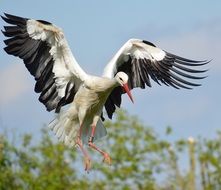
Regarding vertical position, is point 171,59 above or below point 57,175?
above

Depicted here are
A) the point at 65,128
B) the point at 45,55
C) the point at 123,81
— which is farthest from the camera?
the point at 65,128

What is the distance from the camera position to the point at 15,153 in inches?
1064

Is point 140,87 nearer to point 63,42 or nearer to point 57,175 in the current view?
point 63,42

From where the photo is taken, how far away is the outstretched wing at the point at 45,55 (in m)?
14.2

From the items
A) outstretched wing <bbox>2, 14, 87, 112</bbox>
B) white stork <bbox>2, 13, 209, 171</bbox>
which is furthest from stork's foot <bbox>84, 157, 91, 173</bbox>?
outstretched wing <bbox>2, 14, 87, 112</bbox>

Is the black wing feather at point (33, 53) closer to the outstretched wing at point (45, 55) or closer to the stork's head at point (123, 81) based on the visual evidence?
the outstretched wing at point (45, 55)

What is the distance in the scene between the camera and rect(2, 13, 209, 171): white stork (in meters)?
14.3

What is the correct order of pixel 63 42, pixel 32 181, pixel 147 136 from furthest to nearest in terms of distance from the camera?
1. pixel 147 136
2. pixel 32 181
3. pixel 63 42

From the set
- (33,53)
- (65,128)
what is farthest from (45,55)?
(65,128)

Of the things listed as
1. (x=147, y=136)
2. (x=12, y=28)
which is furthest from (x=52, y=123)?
(x=147, y=136)

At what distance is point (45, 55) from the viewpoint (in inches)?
570

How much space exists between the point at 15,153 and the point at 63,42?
1311 centimetres

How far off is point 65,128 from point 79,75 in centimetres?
83

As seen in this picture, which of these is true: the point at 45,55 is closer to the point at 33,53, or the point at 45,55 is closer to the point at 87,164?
the point at 33,53
